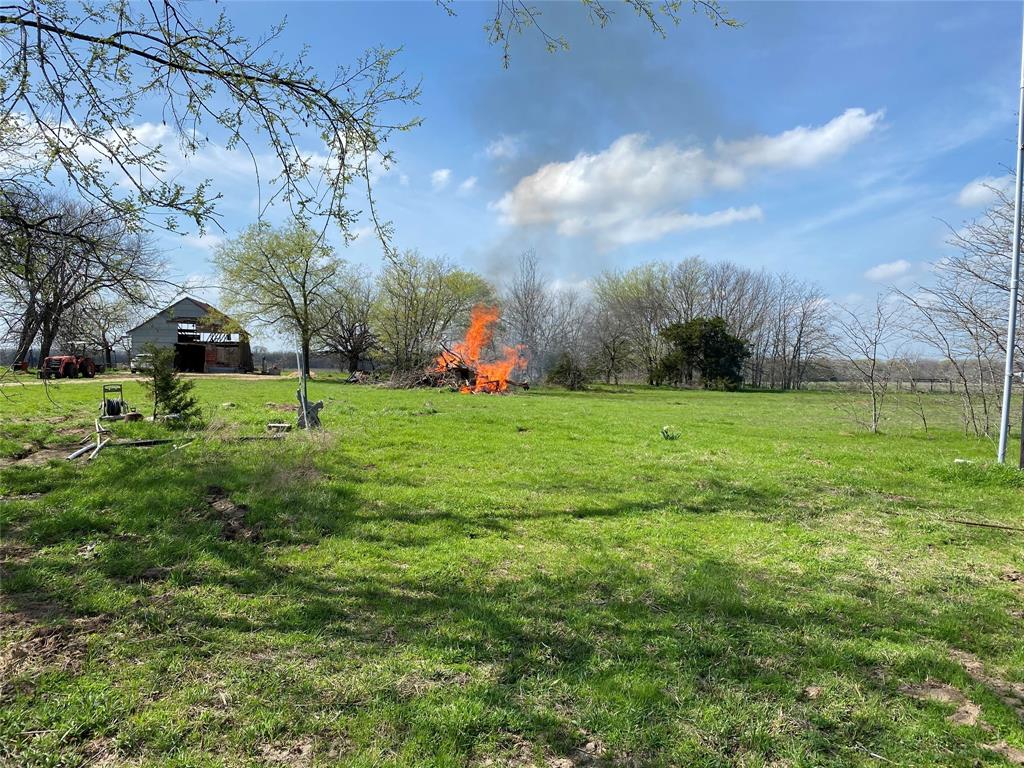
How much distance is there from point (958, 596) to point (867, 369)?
38.1ft

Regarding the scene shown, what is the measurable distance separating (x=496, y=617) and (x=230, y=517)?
136 inches

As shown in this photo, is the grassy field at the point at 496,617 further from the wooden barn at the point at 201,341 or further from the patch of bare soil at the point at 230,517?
the wooden barn at the point at 201,341

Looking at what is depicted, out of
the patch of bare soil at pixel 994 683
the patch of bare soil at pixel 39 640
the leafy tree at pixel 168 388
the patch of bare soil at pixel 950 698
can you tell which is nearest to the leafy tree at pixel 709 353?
the leafy tree at pixel 168 388

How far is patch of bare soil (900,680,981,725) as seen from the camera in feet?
8.70

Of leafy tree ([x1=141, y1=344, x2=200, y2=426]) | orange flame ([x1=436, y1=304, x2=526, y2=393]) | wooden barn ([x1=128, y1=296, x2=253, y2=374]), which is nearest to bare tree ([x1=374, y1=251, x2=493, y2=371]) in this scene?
orange flame ([x1=436, y1=304, x2=526, y2=393])

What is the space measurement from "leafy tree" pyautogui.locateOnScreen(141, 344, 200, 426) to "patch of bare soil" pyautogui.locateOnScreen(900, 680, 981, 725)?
1113 cm

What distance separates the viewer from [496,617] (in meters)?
3.60

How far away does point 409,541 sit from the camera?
5082 mm

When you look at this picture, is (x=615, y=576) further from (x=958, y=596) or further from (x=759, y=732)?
(x=958, y=596)

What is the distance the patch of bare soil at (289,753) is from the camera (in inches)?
89.0

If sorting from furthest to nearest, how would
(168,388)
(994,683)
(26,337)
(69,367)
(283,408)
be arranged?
(69,367), (283,408), (168,388), (26,337), (994,683)

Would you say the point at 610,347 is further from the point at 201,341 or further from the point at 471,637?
the point at 471,637

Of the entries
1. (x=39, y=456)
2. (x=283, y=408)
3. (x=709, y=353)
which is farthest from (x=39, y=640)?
(x=709, y=353)

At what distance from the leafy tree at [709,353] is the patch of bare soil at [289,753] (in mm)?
43990
